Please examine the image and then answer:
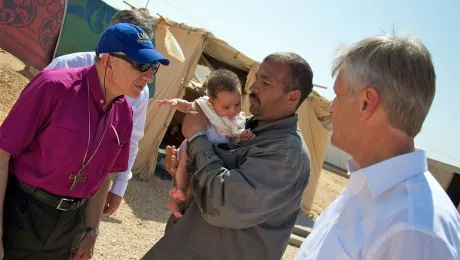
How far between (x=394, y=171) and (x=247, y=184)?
0.78 m

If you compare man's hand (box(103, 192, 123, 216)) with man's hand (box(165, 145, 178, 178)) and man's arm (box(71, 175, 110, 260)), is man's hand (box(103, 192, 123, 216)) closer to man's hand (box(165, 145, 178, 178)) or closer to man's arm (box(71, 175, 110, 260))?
man's arm (box(71, 175, 110, 260))

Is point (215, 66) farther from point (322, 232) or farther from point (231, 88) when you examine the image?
point (322, 232)

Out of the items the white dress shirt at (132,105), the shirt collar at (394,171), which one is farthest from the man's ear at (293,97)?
the white dress shirt at (132,105)

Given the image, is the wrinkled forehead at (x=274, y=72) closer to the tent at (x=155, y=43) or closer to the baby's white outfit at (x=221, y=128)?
the baby's white outfit at (x=221, y=128)

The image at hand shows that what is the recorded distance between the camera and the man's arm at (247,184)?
6.35 ft

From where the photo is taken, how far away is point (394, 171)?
132 cm

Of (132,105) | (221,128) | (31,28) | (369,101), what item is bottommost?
(31,28)

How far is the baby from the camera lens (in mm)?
2277

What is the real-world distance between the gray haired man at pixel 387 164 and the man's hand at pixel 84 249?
4.80 ft

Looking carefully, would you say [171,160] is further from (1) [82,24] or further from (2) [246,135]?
(1) [82,24]

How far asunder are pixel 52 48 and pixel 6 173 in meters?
7.45

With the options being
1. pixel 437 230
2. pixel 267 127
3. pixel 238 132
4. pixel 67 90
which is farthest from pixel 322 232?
pixel 67 90

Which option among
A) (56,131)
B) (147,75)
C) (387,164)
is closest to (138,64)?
(147,75)

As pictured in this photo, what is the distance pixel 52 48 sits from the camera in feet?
28.2
